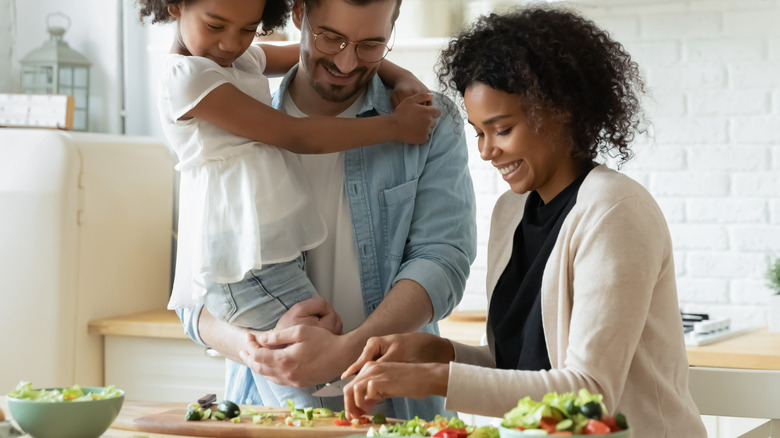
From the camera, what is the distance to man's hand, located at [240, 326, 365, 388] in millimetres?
1471

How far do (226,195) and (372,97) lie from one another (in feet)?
1.15

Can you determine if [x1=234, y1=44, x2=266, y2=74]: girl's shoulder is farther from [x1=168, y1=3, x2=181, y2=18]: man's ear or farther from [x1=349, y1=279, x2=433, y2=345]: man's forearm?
[x1=349, y1=279, x2=433, y2=345]: man's forearm

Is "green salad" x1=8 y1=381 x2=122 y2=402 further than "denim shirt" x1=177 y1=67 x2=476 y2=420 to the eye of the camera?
No

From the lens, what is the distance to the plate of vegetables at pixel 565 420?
900 millimetres

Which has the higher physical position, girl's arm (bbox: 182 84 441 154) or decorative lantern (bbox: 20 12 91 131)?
decorative lantern (bbox: 20 12 91 131)

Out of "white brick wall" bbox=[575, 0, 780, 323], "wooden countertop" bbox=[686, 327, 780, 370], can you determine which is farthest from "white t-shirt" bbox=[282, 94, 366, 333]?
"white brick wall" bbox=[575, 0, 780, 323]

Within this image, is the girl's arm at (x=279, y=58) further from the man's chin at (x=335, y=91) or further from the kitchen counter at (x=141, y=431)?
the kitchen counter at (x=141, y=431)

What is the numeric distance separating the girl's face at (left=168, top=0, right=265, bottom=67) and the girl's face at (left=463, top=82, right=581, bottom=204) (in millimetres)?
414

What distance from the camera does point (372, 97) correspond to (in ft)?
5.75

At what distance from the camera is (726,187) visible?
288 centimetres

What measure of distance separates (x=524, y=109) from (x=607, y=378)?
0.43 meters

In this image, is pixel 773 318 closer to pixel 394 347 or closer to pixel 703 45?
pixel 703 45

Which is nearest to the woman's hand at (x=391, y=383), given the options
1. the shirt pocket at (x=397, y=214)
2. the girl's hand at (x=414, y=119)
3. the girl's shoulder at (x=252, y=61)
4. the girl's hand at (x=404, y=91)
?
the shirt pocket at (x=397, y=214)

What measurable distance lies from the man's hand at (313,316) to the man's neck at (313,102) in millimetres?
397
